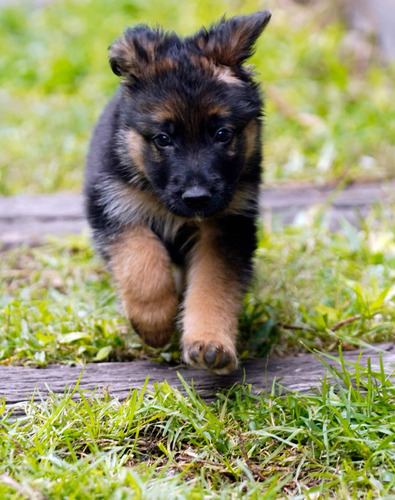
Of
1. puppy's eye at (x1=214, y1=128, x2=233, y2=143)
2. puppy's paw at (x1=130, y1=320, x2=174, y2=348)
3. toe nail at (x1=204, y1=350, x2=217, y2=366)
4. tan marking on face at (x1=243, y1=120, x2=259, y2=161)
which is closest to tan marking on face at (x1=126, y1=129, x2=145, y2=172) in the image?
puppy's eye at (x1=214, y1=128, x2=233, y2=143)

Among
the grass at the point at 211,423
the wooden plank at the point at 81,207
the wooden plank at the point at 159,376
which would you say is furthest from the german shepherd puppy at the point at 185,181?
the wooden plank at the point at 81,207

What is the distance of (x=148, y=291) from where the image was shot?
311 cm

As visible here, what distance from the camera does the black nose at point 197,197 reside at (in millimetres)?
2881

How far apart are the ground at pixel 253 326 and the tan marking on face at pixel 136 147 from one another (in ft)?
2.77

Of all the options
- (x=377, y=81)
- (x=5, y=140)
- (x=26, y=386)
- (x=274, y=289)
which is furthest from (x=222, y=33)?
(x=377, y=81)

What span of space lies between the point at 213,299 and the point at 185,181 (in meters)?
0.56

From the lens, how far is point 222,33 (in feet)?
10.6

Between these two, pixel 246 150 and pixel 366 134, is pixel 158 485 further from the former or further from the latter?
pixel 366 134

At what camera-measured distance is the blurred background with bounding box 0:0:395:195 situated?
602 cm

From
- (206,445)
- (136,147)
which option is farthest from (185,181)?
(206,445)

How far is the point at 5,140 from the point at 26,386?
413cm

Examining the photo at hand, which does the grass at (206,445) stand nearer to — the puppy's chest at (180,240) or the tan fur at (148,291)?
the tan fur at (148,291)

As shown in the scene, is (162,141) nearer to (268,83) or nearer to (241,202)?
(241,202)

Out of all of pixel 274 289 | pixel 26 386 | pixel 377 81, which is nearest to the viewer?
pixel 26 386
